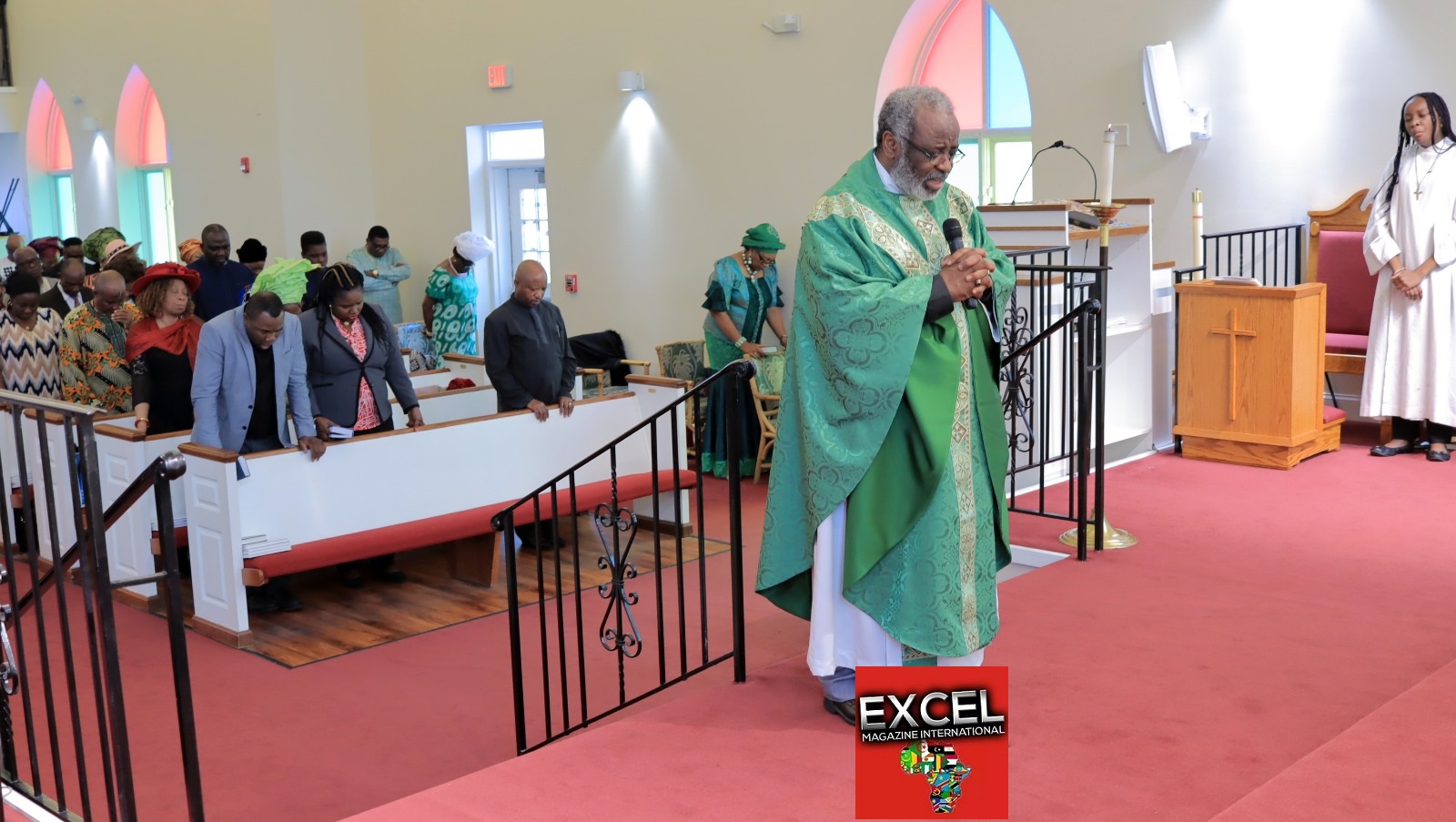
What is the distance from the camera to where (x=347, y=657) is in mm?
5531

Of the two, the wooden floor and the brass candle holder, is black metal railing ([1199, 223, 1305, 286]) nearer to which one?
the brass candle holder

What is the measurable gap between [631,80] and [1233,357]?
17.4ft

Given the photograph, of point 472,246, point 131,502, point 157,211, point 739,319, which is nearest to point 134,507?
point 131,502

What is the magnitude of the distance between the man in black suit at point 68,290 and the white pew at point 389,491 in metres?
3.08

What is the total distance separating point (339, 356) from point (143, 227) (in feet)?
32.8

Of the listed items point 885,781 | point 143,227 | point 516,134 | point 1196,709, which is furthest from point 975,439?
point 143,227

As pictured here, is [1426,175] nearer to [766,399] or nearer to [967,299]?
[766,399]

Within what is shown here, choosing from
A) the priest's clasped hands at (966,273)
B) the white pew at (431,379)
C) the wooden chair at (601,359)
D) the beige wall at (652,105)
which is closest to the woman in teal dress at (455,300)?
the wooden chair at (601,359)

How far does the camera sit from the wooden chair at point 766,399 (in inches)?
325

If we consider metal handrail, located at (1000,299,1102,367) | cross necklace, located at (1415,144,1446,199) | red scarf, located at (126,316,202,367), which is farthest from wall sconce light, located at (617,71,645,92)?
metal handrail, located at (1000,299,1102,367)

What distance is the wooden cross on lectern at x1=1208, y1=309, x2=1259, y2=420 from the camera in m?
6.53

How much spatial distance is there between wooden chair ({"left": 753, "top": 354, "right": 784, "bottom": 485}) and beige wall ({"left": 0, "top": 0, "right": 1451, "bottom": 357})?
4.48 ft

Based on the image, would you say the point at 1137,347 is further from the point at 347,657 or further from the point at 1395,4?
the point at 347,657

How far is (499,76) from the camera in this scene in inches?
449
